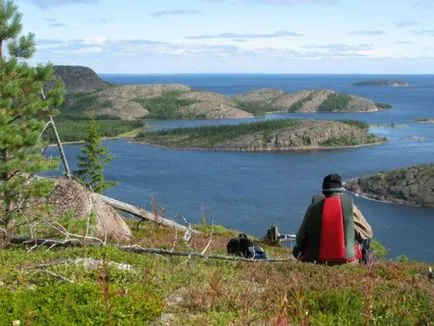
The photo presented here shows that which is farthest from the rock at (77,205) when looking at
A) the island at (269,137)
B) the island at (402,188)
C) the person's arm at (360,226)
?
the island at (269,137)

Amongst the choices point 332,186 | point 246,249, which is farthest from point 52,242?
point 332,186

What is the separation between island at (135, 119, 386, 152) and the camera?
6816 inches

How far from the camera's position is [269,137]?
177 m

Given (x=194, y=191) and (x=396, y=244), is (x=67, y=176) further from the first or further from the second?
(x=194, y=191)

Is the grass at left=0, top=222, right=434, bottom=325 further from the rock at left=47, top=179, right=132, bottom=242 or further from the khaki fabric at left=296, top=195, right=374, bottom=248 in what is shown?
the rock at left=47, top=179, right=132, bottom=242

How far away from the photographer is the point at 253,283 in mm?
8438

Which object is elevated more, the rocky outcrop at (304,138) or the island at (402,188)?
the rocky outcrop at (304,138)

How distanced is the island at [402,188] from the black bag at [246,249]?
9642 cm

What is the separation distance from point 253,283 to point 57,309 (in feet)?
10.0

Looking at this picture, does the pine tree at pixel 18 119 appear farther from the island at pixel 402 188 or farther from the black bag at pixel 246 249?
the island at pixel 402 188

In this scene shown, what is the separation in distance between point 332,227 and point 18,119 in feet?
39.6

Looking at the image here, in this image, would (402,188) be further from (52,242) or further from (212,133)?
(52,242)

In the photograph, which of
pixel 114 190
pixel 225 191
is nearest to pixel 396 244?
pixel 225 191

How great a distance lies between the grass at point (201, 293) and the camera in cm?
648
